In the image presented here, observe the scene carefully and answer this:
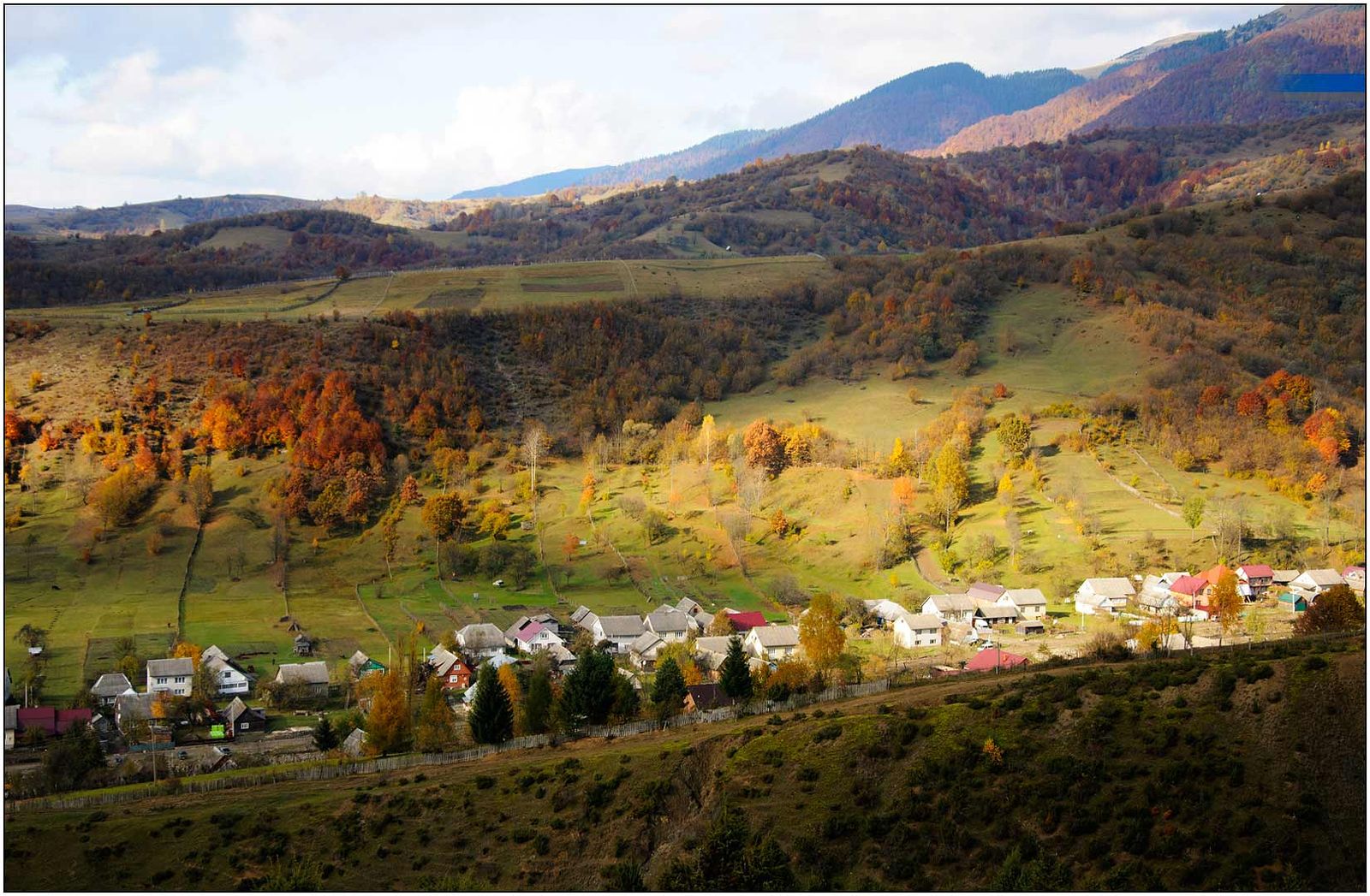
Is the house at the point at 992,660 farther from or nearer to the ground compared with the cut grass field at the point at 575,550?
nearer to the ground

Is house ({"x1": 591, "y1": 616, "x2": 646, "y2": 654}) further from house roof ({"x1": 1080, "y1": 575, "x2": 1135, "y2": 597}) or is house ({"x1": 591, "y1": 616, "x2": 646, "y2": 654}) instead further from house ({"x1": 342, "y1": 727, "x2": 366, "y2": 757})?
house roof ({"x1": 1080, "y1": 575, "x2": 1135, "y2": 597})

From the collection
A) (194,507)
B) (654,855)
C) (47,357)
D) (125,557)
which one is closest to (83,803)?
(654,855)

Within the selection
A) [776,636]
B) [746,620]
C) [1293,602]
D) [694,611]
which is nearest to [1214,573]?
[1293,602]

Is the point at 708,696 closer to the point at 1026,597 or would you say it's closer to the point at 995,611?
the point at 995,611

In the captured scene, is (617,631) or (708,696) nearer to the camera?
(708,696)

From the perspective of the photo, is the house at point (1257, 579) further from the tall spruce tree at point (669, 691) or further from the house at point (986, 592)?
the tall spruce tree at point (669, 691)

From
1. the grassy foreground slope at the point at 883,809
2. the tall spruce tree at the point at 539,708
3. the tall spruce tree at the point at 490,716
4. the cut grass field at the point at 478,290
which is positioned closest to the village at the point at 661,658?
the tall spruce tree at the point at 490,716
